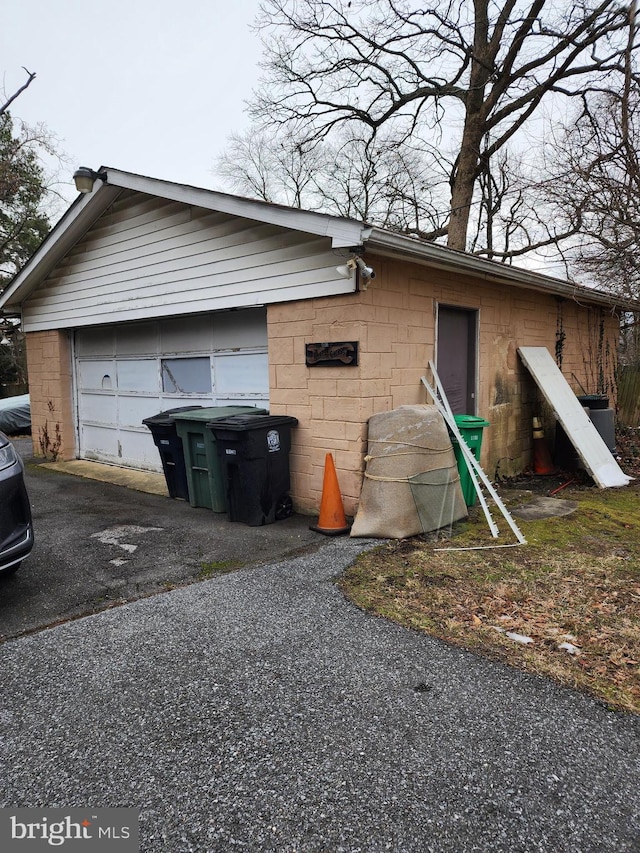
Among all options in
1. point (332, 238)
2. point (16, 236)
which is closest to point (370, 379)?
point (332, 238)

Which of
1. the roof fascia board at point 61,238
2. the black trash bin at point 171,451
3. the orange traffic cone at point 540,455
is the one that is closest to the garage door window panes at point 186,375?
the black trash bin at point 171,451

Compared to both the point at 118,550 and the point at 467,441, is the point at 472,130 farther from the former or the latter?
the point at 118,550

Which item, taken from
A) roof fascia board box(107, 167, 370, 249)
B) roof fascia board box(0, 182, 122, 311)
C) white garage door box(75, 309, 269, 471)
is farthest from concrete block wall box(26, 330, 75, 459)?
roof fascia board box(107, 167, 370, 249)

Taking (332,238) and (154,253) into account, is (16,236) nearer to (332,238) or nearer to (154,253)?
(154,253)

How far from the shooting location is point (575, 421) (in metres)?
7.36

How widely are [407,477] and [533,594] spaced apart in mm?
1554

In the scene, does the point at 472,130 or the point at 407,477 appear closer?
the point at 407,477

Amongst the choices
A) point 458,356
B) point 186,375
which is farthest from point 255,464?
point 458,356

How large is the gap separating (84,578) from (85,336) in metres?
6.57

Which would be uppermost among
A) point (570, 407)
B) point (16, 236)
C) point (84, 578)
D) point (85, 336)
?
point (16, 236)

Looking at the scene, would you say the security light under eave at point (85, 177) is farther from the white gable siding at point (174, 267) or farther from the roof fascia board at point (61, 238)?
the white gable siding at point (174, 267)

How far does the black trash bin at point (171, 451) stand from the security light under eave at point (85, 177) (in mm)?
3433

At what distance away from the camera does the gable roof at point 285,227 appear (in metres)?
→ 4.92

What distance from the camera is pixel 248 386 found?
274 inches
